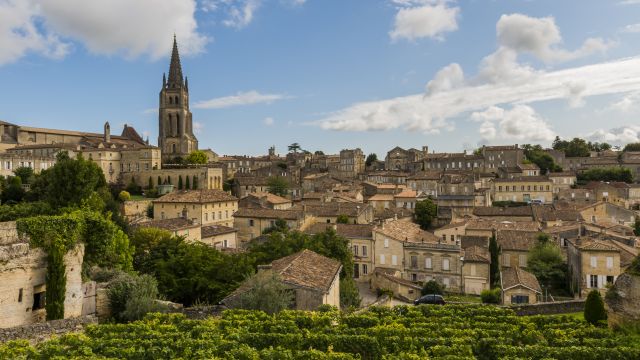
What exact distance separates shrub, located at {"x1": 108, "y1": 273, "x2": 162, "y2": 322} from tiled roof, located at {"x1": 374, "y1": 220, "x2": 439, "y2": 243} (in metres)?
24.7

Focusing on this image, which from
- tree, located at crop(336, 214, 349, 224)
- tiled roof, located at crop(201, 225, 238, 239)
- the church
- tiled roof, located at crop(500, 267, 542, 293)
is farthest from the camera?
the church

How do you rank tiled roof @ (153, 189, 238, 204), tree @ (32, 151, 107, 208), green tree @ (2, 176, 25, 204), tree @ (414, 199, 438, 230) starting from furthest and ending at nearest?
tree @ (414, 199, 438, 230) → green tree @ (2, 176, 25, 204) → tiled roof @ (153, 189, 238, 204) → tree @ (32, 151, 107, 208)

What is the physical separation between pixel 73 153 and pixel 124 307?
63.6 metres

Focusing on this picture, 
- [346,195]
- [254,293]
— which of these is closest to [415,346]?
[254,293]

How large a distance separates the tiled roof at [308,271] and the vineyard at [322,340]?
2.59 meters

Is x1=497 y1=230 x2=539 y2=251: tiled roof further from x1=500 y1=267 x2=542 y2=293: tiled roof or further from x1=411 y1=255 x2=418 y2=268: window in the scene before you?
x1=411 y1=255 x2=418 y2=268: window

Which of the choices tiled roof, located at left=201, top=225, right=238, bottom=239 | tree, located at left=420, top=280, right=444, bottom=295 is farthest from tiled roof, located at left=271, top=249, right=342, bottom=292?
tiled roof, located at left=201, top=225, right=238, bottom=239

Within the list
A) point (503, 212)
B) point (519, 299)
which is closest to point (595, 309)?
point (519, 299)

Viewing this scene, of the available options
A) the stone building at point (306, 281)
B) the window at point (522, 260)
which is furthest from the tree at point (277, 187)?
the stone building at point (306, 281)

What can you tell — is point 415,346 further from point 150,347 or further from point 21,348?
point 21,348

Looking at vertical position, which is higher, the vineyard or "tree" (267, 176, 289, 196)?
"tree" (267, 176, 289, 196)

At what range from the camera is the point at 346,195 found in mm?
65062

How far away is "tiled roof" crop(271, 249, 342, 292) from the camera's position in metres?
19.0

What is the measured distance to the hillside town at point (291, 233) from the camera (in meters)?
17.3
